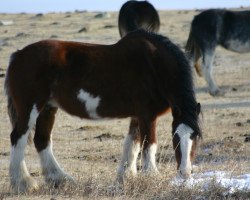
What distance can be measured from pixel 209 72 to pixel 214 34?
1307mm

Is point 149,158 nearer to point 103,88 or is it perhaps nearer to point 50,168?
point 103,88

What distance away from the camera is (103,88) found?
25.9ft

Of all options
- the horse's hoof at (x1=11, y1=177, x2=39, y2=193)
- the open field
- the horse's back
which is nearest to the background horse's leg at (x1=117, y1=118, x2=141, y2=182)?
the open field

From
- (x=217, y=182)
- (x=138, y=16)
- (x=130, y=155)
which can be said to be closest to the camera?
(x=217, y=182)

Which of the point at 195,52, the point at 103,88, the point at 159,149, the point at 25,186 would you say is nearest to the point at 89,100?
the point at 103,88

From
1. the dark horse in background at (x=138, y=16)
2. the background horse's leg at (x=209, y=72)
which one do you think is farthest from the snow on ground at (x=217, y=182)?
the background horse's leg at (x=209, y=72)

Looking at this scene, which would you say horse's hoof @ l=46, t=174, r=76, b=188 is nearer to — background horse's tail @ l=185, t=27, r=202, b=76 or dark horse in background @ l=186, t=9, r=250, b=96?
dark horse in background @ l=186, t=9, r=250, b=96

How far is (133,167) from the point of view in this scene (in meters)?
8.02

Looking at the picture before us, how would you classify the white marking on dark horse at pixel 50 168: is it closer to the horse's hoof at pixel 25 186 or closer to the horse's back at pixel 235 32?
the horse's hoof at pixel 25 186

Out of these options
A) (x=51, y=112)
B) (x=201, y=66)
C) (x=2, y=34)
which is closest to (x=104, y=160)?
(x=51, y=112)

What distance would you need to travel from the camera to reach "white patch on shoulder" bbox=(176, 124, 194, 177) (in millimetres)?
7379

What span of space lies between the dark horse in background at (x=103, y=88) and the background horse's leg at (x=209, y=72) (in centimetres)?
931

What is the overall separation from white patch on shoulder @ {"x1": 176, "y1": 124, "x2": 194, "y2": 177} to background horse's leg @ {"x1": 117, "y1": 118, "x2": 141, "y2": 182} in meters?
0.74

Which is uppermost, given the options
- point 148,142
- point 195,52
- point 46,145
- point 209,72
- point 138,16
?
point 138,16
